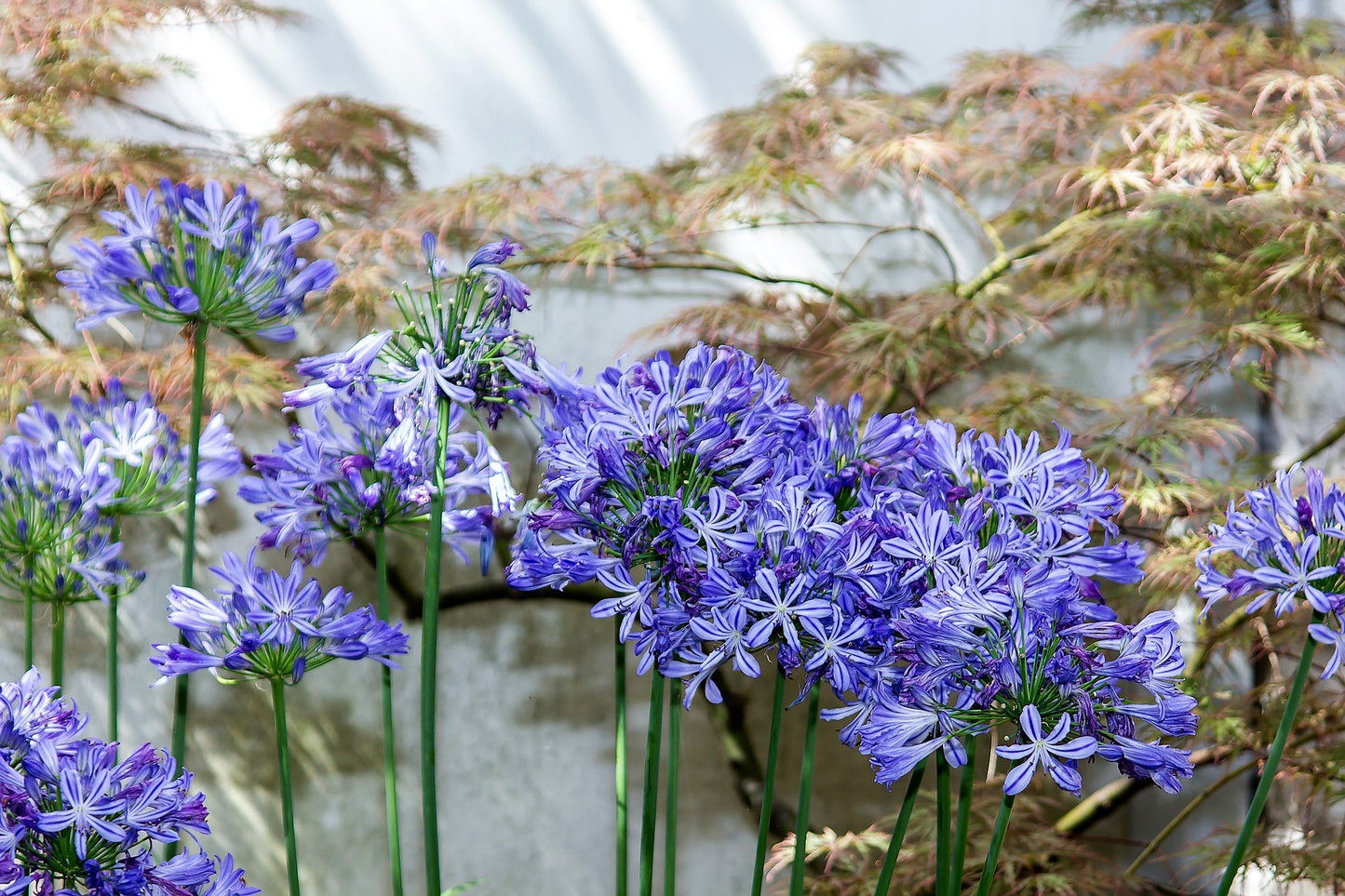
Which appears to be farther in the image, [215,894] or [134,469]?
[134,469]

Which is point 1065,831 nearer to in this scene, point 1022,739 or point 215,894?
point 1022,739

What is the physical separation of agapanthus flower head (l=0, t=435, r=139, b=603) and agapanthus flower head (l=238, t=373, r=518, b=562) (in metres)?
0.16

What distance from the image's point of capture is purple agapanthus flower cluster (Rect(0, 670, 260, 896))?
1.86ft

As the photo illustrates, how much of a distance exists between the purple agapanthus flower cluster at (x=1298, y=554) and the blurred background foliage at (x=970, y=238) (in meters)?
0.84

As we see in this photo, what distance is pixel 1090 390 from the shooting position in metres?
1.87

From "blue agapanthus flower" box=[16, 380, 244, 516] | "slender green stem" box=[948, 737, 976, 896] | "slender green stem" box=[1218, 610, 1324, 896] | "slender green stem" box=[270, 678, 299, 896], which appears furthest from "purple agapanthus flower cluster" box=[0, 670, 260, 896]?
"slender green stem" box=[1218, 610, 1324, 896]

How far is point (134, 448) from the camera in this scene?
0.90m

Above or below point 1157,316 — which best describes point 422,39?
above

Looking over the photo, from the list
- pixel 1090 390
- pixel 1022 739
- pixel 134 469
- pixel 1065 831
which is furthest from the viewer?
pixel 1090 390

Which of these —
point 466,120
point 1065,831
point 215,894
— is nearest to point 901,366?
point 1065,831

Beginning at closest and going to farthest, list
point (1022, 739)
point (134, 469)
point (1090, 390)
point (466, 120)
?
point (1022, 739)
point (134, 469)
point (1090, 390)
point (466, 120)

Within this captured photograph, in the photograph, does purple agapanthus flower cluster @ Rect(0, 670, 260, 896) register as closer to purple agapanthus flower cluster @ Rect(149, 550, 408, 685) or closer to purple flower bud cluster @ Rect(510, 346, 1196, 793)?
purple agapanthus flower cluster @ Rect(149, 550, 408, 685)

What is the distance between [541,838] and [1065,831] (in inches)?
34.2

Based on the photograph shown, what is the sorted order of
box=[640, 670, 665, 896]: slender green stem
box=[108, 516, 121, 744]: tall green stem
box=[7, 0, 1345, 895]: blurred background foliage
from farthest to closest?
box=[7, 0, 1345, 895]: blurred background foliage, box=[108, 516, 121, 744]: tall green stem, box=[640, 670, 665, 896]: slender green stem
